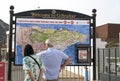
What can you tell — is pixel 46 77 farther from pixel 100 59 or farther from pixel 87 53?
pixel 100 59

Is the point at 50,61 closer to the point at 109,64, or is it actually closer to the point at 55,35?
the point at 55,35

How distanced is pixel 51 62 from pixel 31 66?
879 mm

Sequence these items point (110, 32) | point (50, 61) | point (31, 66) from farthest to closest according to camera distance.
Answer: point (110, 32)
point (50, 61)
point (31, 66)

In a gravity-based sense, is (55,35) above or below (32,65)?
above

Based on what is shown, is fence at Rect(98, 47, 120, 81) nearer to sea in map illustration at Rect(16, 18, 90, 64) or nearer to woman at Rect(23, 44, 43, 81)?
sea in map illustration at Rect(16, 18, 90, 64)

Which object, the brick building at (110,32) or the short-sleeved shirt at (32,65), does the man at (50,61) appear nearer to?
the short-sleeved shirt at (32,65)

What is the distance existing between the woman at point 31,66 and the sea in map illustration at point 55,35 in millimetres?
4052

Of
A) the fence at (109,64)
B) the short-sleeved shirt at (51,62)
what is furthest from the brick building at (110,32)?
the short-sleeved shirt at (51,62)

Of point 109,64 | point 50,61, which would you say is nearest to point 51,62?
point 50,61

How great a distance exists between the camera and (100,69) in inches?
1053

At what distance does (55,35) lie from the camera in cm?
1340

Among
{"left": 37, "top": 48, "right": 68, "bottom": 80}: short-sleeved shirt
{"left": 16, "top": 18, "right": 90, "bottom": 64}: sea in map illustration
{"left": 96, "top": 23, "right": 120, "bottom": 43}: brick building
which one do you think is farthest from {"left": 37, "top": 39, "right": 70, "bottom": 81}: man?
{"left": 96, "top": 23, "right": 120, "bottom": 43}: brick building

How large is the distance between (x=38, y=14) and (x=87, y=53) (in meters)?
2.17

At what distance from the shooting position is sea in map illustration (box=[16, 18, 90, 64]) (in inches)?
519
